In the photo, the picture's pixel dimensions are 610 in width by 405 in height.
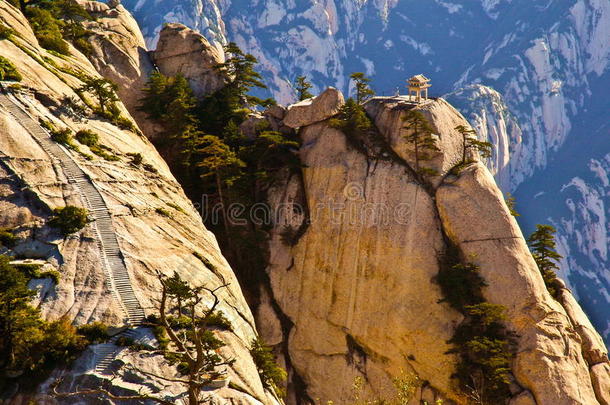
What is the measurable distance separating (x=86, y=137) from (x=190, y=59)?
2785 centimetres

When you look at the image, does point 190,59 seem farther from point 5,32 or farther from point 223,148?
point 5,32

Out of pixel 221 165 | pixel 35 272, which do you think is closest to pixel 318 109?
pixel 221 165

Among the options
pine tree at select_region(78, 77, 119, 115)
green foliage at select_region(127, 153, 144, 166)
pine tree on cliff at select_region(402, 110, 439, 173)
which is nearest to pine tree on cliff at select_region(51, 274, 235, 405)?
green foliage at select_region(127, 153, 144, 166)

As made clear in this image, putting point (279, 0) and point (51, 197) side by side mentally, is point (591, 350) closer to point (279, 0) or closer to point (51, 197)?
point (51, 197)

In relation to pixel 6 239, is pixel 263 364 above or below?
below

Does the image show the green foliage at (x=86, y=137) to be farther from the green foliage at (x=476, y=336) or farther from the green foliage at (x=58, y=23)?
the green foliage at (x=476, y=336)

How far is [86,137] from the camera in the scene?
45406mm

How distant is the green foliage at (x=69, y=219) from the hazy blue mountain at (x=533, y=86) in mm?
129133

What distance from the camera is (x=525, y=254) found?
52.8 m

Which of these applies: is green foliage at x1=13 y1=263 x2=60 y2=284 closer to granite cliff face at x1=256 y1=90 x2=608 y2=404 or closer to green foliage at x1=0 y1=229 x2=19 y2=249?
green foliage at x1=0 y1=229 x2=19 y2=249

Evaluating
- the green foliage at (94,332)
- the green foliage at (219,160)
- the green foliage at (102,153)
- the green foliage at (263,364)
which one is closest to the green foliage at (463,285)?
the green foliage at (263,364)

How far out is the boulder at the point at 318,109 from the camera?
60844 mm

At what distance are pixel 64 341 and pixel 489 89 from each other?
16044 centimetres

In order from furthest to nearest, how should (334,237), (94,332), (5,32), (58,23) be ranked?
1. (58,23)
2. (334,237)
3. (5,32)
4. (94,332)
